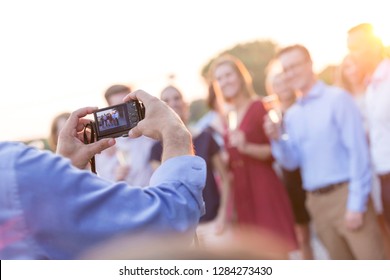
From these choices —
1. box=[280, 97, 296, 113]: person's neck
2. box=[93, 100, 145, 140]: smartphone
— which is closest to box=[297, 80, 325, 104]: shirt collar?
box=[280, 97, 296, 113]: person's neck

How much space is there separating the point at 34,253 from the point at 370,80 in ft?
8.69

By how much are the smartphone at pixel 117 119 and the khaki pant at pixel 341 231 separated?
2106mm

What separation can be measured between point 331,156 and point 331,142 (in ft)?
0.24

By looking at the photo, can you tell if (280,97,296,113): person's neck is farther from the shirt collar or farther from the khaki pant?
the khaki pant

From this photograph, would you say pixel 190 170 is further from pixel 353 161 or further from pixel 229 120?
pixel 229 120

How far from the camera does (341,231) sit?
3.58 meters

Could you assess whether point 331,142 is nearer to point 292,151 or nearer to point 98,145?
point 292,151

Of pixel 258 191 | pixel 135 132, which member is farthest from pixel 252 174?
pixel 135 132

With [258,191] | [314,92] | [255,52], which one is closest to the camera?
[314,92]

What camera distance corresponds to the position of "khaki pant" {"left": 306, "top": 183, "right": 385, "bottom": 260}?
345cm

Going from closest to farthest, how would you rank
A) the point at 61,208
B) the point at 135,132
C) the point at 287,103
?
the point at 61,208, the point at 135,132, the point at 287,103

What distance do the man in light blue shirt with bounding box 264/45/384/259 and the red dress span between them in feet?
0.69

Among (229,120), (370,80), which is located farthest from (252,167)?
(370,80)

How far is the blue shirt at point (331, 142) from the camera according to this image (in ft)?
11.2
